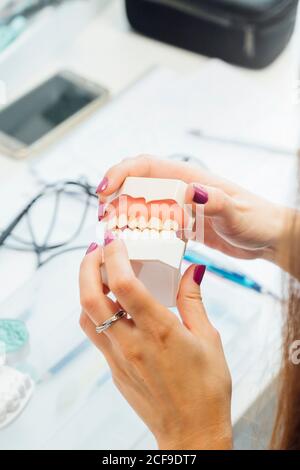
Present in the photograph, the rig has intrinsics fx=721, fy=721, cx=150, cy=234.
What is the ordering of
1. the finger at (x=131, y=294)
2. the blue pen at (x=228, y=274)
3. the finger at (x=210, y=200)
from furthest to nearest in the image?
the blue pen at (x=228, y=274)
the finger at (x=210, y=200)
the finger at (x=131, y=294)

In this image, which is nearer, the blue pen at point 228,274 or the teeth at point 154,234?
the teeth at point 154,234

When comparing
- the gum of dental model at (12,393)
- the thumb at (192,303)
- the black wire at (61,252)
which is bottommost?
the gum of dental model at (12,393)

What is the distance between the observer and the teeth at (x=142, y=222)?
2.09 ft

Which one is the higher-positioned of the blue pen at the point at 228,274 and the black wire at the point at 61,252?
the black wire at the point at 61,252

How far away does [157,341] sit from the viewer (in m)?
0.57

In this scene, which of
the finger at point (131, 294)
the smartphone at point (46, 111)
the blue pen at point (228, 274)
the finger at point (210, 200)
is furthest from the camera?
the smartphone at point (46, 111)

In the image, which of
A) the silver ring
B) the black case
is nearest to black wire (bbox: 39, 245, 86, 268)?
the silver ring

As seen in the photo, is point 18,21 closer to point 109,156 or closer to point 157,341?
point 109,156

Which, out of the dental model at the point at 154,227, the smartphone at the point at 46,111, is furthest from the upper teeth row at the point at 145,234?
the smartphone at the point at 46,111

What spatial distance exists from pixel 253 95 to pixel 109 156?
0.24 metres

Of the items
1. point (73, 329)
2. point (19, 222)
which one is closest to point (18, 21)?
point (19, 222)

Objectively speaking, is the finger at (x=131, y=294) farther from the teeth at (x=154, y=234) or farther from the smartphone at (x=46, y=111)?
the smartphone at (x=46, y=111)

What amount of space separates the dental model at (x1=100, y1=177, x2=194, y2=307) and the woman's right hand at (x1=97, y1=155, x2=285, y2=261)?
0.03 m

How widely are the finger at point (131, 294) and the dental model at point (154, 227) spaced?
0.03m
